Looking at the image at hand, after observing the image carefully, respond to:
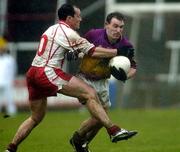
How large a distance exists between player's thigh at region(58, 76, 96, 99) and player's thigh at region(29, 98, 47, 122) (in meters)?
0.41

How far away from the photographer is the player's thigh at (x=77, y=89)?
1284 centimetres

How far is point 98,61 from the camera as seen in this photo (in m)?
13.4

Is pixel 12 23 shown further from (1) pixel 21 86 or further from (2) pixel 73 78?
(2) pixel 73 78

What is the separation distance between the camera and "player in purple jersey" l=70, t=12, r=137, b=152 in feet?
43.6

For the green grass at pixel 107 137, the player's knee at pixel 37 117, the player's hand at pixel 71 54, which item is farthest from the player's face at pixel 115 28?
the green grass at pixel 107 137

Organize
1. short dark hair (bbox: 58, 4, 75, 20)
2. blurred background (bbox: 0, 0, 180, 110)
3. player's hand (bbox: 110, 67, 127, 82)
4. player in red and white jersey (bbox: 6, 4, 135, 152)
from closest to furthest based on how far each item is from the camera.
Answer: player in red and white jersey (bbox: 6, 4, 135, 152)
short dark hair (bbox: 58, 4, 75, 20)
player's hand (bbox: 110, 67, 127, 82)
blurred background (bbox: 0, 0, 180, 110)

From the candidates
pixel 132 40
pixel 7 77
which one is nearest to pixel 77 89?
pixel 7 77

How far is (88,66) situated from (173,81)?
1515cm

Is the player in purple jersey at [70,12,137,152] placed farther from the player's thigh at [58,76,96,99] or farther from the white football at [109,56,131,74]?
the player's thigh at [58,76,96,99]

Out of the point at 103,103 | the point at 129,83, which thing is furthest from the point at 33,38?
the point at 103,103

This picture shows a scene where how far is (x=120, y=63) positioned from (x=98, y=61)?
424 millimetres

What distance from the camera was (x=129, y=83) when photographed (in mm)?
28141

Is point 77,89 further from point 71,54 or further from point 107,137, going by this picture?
point 107,137

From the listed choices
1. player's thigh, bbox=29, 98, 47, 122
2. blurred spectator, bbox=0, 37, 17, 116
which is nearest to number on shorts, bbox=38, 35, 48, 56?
player's thigh, bbox=29, 98, 47, 122
